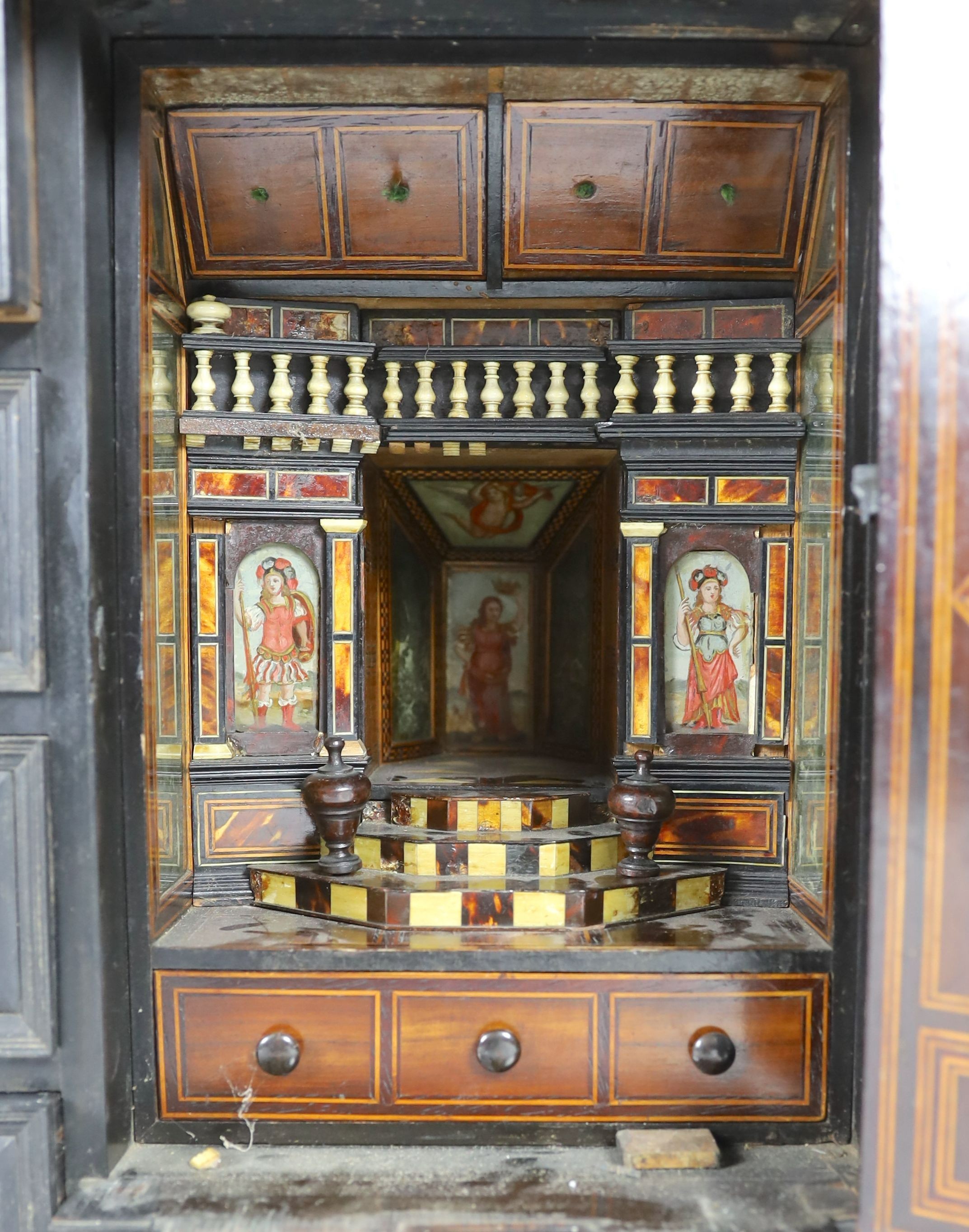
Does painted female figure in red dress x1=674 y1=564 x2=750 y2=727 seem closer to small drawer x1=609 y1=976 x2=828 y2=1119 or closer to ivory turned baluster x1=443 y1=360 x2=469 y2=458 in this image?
small drawer x1=609 y1=976 x2=828 y2=1119

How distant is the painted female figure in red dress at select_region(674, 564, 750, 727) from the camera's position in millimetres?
3516

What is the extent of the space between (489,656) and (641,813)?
1.55m

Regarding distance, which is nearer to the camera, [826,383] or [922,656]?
[922,656]

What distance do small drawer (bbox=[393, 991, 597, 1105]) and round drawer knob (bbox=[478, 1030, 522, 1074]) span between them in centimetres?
2

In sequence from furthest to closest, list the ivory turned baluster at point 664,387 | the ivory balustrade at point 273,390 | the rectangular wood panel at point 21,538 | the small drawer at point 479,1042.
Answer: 1. the ivory turned baluster at point 664,387
2. the ivory balustrade at point 273,390
3. the small drawer at point 479,1042
4. the rectangular wood panel at point 21,538

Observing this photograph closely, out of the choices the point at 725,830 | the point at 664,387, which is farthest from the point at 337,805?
the point at 664,387

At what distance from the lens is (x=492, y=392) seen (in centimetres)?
356

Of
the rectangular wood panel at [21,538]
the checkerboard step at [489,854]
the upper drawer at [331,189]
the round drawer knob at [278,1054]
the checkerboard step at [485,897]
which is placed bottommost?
the round drawer knob at [278,1054]

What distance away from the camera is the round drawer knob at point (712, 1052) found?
2906 millimetres

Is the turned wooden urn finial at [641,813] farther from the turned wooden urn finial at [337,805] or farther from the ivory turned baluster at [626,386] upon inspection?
the ivory turned baluster at [626,386]

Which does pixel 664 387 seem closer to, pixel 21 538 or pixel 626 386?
pixel 626 386

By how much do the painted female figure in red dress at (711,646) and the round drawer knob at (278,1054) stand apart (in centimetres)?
178

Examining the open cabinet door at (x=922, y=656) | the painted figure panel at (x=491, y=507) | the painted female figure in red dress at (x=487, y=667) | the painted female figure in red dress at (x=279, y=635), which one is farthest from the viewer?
the painted female figure in red dress at (x=487, y=667)

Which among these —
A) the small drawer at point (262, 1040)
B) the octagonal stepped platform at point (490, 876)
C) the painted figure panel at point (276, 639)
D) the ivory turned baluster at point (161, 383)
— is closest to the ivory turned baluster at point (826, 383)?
the octagonal stepped platform at point (490, 876)
